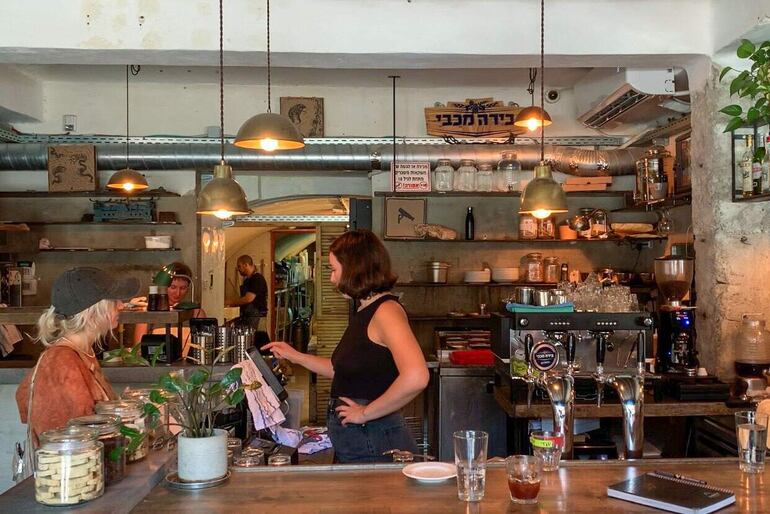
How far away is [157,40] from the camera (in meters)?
4.14

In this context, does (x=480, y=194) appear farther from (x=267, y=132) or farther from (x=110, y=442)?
(x=110, y=442)

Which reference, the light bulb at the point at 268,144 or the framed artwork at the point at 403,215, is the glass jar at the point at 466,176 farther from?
the light bulb at the point at 268,144

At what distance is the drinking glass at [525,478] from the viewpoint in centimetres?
195

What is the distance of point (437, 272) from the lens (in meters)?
7.20

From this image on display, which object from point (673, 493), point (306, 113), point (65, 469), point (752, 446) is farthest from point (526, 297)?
point (306, 113)

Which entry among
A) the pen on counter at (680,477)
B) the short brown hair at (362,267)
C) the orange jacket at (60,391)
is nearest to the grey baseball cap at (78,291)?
the orange jacket at (60,391)

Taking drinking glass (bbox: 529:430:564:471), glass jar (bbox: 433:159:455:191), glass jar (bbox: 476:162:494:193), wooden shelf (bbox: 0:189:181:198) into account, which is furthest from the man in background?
drinking glass (bbox: 529:430:564:471)

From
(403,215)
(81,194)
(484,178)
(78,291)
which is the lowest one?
(78,291)

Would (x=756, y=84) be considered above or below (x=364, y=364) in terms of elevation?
above

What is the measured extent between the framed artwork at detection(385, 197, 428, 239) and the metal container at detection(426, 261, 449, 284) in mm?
363

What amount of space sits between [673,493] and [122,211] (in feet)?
21.1

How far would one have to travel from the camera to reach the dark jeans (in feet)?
9.88

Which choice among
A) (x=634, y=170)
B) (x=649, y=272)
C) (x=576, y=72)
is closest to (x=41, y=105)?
(x=576, y=72)

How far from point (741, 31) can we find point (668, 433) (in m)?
2.30
